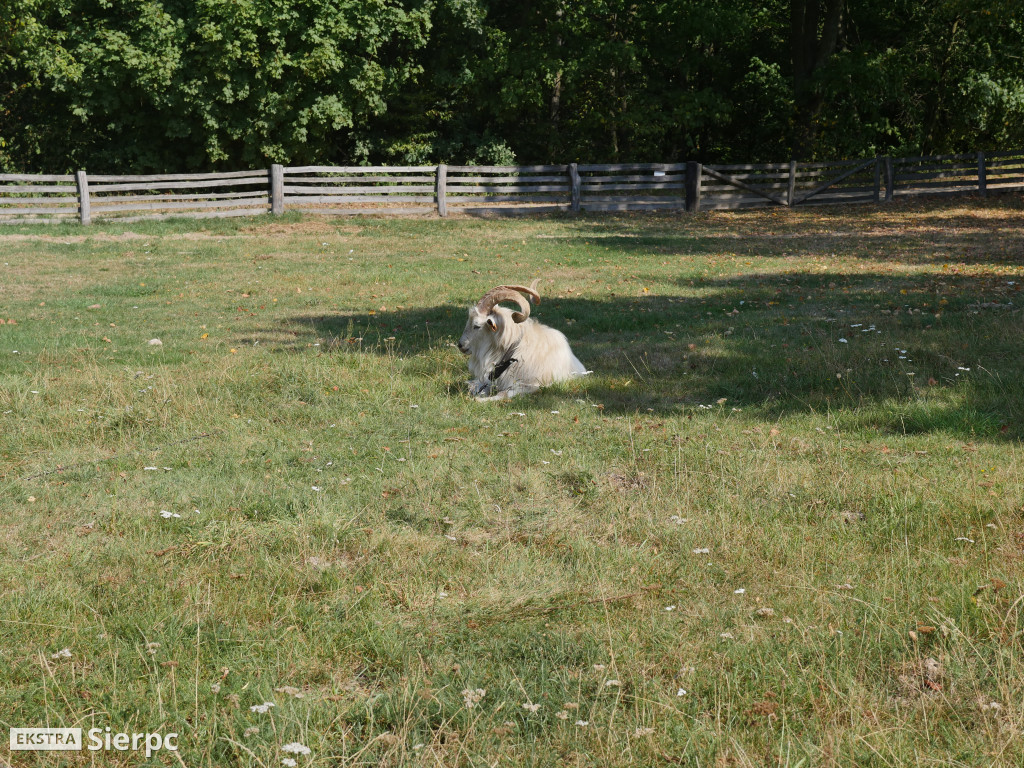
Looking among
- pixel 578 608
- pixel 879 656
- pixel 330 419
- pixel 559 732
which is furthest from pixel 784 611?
pixel 330 419

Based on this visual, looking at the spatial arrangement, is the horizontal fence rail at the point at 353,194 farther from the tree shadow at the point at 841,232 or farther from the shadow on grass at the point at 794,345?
the shadow on grass at the point at 794,345

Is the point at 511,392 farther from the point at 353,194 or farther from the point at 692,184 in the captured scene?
the point at 692,184

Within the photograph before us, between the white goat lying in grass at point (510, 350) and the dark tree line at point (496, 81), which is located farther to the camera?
the dark tree line at point (496, 81)

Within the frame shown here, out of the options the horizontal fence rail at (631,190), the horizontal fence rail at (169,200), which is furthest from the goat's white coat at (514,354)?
the horizontal fence rail at (631,190)

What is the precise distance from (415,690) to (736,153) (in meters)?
37.0

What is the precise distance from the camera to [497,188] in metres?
29.9

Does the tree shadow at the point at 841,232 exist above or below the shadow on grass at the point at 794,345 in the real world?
above

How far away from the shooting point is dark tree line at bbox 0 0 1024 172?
28.7m

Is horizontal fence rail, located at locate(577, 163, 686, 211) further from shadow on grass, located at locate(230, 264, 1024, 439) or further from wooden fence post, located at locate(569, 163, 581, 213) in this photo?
shadow on grass, located at locate(230, 264, 1024, 439)

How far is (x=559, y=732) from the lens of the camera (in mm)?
3717

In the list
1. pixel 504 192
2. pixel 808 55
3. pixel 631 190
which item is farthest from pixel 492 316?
pixel 808 55

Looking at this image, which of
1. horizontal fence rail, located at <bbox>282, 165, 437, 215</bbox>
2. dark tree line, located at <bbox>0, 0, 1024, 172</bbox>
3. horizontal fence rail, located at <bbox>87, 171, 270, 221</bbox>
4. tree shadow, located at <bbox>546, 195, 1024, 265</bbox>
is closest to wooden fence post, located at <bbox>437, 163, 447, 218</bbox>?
horizontal fence rail, located at <bbox>282, 165, 437, 215</bbox>

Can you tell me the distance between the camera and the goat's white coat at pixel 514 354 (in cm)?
947

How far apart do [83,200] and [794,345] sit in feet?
71.3
